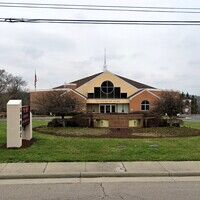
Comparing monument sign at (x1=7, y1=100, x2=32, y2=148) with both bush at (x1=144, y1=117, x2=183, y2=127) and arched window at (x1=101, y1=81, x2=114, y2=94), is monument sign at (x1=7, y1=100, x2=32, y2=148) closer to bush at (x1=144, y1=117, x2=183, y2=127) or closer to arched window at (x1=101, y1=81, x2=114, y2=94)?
bush at (x1=144, y1=117, x2=183, y2=127)

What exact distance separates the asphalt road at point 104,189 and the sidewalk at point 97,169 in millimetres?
304

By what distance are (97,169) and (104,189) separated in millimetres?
2250

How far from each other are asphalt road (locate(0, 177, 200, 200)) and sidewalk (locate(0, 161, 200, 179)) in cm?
30

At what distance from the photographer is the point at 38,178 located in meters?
11.4

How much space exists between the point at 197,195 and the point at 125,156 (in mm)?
5275

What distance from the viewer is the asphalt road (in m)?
9.09

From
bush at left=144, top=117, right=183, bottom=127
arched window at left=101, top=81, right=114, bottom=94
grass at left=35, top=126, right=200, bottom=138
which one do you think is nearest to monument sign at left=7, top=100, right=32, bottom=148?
grass at left=35, top=126, right=200, bottom=138

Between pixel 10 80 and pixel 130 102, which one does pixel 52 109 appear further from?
pixel 10 80

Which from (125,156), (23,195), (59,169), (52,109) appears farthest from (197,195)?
(52,109)

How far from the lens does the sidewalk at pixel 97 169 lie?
1153 cm

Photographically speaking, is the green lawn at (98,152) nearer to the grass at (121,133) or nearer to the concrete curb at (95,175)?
the concrete curb at (95,175)

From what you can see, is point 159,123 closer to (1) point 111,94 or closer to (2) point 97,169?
(2) point 97,169

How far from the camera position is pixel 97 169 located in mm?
12156

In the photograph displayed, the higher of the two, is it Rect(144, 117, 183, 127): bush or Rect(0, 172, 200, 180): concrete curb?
Rect(144, 117, 183, 127): bush
